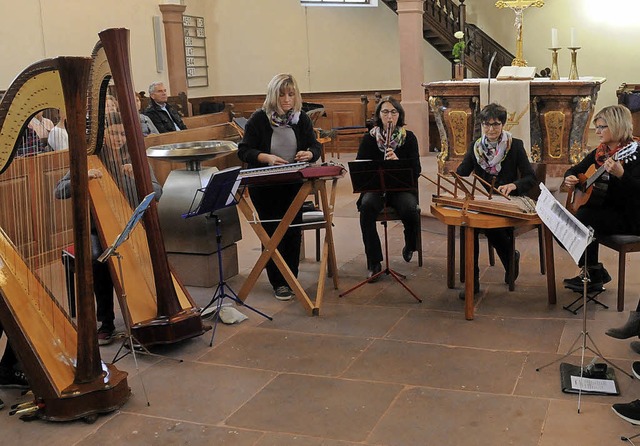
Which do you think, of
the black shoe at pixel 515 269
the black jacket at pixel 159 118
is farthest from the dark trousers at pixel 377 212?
the black jacket at pixel 159 118

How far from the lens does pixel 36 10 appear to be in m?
10.7

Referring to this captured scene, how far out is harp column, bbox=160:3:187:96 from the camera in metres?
13.2

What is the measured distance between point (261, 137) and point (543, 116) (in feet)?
13.5

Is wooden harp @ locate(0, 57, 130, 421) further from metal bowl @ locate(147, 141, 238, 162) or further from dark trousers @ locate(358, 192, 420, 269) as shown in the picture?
dark trousers @ locate(358, 192, 420, 269)

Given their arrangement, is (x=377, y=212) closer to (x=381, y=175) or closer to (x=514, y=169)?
(x=381, y=175)

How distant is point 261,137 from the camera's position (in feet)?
18.6

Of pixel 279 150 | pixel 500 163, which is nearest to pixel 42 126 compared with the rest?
pixel 279 150

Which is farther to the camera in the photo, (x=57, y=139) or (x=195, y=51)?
(x=195, y=51)

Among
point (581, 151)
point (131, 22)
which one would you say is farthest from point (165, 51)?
point (581, 151)

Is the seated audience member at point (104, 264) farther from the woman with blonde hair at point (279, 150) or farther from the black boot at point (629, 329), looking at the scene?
the black boot at point (629, 329)

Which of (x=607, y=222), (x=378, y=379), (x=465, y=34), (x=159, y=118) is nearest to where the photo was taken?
(x=378, y=379)

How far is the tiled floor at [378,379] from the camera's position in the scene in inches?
142

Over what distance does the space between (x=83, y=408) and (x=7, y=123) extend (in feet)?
4.42

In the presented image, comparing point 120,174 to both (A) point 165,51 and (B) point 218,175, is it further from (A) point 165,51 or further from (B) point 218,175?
(A) point 165,51
